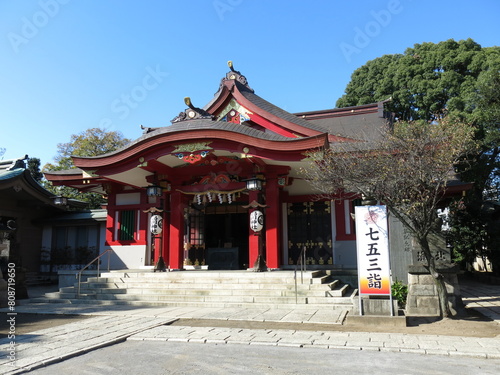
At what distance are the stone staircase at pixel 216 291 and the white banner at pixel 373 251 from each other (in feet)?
5.60

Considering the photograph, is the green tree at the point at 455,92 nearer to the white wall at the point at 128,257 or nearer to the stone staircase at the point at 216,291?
the stone staircase at the point at 216,291

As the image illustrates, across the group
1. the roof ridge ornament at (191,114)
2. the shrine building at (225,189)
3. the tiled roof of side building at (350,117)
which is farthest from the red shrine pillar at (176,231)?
the tiled roof of side building at (350,117)

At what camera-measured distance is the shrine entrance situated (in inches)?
Result: 588

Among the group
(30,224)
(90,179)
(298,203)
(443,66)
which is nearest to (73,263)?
(30,224)

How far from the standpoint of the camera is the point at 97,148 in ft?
88.6

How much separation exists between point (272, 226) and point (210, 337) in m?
6.20

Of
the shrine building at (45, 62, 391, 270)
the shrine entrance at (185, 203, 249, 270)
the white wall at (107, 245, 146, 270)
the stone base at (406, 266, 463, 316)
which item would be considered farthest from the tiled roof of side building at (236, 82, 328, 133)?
the white wall at (107, 245, 146, 270)

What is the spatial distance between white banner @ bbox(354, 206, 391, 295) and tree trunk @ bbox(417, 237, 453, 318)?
855mm

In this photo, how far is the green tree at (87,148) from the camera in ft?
86.3

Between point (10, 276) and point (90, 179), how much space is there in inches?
185

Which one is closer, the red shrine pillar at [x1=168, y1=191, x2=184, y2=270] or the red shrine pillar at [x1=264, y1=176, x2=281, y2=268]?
the red shrine pillar at [x1=264, y1=176, x2=281, y2=268]

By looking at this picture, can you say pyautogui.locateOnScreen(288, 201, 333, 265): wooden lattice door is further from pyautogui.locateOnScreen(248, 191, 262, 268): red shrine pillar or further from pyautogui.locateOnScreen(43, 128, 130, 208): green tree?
pyautogui.locateOnScreen(43, 128, 130, 208): green tree

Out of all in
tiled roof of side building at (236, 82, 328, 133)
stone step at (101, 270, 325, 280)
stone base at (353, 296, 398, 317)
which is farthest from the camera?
tiled roof of side building at (236, 82, 328, 133)

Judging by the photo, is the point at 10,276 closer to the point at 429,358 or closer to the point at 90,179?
the point at 90,179
